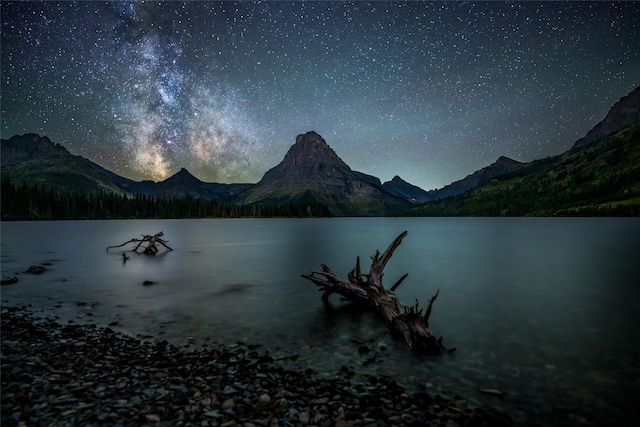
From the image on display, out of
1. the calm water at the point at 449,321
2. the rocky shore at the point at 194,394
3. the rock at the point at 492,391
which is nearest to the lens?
the rocky shore at the point at 194,394

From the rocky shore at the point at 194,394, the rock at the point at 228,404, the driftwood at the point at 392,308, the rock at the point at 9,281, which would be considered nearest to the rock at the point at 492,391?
the rocky shore at the point at 194,394

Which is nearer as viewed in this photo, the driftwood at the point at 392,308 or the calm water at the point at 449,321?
the calm water at the point at 449,321

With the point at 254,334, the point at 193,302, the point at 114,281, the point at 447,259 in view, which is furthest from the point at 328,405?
the point at 447,259

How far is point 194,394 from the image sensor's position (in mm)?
7914

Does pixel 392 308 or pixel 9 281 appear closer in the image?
pixel 392 308

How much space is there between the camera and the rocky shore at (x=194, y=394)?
273 inches

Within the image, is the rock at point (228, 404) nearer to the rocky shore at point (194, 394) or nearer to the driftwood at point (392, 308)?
the rocky shore at point (194, 394)

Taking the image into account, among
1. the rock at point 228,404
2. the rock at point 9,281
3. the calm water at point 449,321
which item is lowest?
the calm water at point 449,321

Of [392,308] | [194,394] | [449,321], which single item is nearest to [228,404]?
[194,394]

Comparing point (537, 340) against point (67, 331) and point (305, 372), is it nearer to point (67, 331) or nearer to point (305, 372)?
point (305, 372)

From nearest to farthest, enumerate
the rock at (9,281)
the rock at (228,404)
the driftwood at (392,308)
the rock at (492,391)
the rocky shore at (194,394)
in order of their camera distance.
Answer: the rocky shore at (194,394) < the rock at (228,404) < the rock at (492,391) < the driftwood at (392,308) < the rock at (9,281)

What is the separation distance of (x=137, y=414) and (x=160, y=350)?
4.65m

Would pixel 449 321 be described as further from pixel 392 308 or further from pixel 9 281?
pixel 9 281

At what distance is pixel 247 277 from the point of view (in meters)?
29.8
